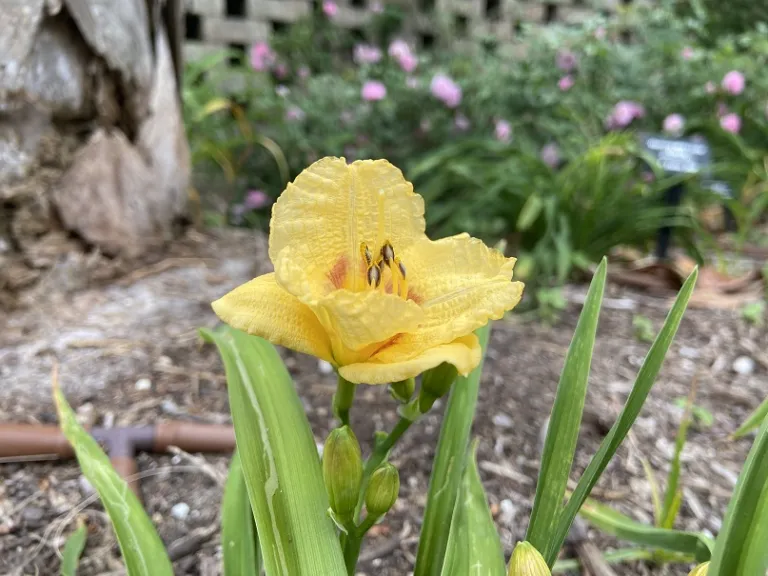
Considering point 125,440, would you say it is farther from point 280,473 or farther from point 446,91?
point 446,91

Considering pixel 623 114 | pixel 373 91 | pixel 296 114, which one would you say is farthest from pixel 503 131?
pixel 296 114

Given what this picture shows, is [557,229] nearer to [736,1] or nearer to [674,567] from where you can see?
[674,567]

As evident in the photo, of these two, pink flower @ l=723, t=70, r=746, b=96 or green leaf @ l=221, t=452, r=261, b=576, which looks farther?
pink flower @ l=723, t=70, r=746, b=96

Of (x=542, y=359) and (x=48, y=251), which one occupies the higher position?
(x=48, y=251)

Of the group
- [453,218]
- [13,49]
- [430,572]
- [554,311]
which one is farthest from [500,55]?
[430,572]

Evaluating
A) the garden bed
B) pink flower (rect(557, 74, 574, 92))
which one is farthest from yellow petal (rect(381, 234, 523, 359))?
pink flower (rect(557, 74, 574, 92))

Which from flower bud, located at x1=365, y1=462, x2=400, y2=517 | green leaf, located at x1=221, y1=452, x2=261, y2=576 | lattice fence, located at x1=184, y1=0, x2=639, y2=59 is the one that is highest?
lattice fence, located at x1=184, y1=0, x2=639, y2=59

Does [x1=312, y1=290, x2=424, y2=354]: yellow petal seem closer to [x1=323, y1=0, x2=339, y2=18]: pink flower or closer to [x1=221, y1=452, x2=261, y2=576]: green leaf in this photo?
[x1=221, y1=452, x2=261, y2=576]: green leaf
